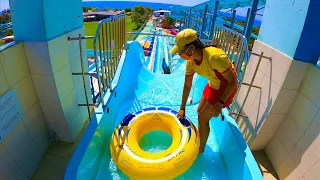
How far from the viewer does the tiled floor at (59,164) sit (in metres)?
2.21

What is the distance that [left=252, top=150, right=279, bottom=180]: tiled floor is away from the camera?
2355 mm

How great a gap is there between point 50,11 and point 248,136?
9.61 ft

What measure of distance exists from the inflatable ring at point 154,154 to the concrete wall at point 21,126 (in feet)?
3.17

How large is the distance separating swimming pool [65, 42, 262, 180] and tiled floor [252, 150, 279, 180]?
1.85 feet

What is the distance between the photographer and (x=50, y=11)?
202cm

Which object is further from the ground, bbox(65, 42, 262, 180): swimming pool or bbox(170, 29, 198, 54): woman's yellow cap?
bbox(170, 29, 198, 54): woman's yellow cap

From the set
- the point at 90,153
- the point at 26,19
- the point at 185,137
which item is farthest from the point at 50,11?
the point at 185,137

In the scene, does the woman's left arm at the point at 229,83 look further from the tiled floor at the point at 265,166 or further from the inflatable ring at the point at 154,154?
the tiled floor at the point at 265,166

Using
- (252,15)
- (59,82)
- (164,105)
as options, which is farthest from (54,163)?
(252,15)

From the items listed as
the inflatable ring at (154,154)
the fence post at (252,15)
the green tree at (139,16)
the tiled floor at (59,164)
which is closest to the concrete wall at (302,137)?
the tiled floor at (59,164)

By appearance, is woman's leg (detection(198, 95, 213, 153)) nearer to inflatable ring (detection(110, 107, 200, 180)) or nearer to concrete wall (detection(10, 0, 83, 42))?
inflatable ring (detection(110, 107, 200, 180))

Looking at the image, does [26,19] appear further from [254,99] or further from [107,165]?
[254,99]

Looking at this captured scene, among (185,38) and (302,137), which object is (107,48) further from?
(302,137)

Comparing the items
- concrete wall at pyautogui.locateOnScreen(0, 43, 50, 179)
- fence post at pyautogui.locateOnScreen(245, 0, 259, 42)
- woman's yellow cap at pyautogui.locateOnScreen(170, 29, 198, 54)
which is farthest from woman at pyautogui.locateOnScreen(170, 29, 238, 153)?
fence post at pyautogui.locateOnScreen(245, 0, 259, 42)
